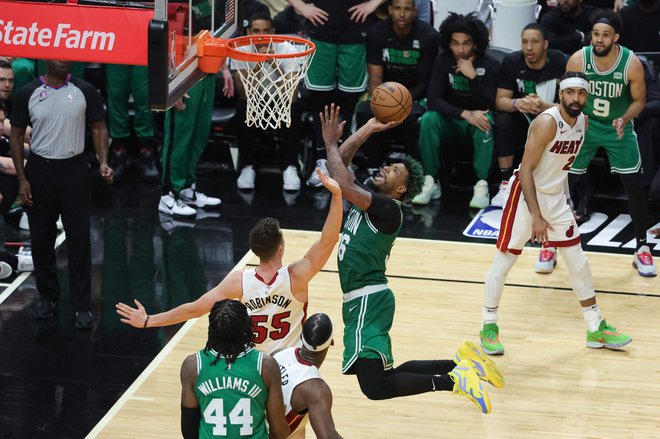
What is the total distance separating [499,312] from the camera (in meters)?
8.34

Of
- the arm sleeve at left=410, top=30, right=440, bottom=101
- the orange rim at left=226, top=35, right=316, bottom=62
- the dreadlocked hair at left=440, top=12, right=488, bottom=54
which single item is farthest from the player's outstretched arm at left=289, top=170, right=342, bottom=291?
the arm sleeve at left=410, top=30, right=440, bottom=101

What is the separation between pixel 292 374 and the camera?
5047mm

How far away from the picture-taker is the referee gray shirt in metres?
7.73

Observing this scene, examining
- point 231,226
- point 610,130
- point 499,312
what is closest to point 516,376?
point 499,312

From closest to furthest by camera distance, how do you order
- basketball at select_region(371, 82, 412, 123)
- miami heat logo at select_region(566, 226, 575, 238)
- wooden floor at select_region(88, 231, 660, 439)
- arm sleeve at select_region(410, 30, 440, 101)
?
1. basketball at select_region(371, 82, 412, 123)
2. wooden floor at select_region(88, 231, 660, 439)
3. miami heat logo at select_region(566, 226, 575, 238)
4. arm sleeve at select_region(410, 30, 440, 101)

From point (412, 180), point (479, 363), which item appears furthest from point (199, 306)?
point (479, 363)

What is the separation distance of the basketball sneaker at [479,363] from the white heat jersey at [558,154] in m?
1.45

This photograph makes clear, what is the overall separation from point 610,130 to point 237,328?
17.5ft

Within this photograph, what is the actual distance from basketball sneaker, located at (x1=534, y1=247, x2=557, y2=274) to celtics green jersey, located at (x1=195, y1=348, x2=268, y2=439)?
479 centimetres

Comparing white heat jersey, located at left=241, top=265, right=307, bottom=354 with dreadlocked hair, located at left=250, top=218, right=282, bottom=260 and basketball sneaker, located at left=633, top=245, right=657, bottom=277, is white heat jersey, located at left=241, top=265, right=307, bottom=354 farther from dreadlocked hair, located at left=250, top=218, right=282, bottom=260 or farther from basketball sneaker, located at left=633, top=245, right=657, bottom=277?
basketball sneaker, located at left=633, top=245, right=657, bottom=277

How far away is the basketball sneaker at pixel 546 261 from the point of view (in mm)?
9086

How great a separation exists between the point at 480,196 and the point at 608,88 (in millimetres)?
1905

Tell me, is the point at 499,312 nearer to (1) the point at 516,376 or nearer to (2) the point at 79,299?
(1) the point at 516,376

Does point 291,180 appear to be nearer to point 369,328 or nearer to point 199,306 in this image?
point 369,328
